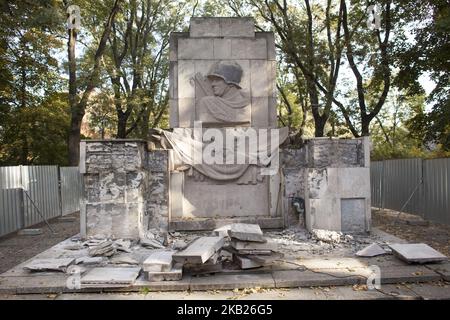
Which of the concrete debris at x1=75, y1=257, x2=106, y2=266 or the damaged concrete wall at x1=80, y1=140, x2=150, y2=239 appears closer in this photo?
the concrete debris at x1=75, y1=257, x2=106, y2=266

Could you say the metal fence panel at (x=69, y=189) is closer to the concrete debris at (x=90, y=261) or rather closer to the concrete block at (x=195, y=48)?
the concrete block at (x=195, y=48)

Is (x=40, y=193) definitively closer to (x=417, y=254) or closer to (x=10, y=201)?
(x=10, y=201)

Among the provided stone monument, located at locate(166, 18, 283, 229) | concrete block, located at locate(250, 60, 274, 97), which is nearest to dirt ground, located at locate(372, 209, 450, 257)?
stone monument, located at locate(166, 18, 283, 229)

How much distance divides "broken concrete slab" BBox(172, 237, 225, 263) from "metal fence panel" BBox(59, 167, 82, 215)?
9.89 m

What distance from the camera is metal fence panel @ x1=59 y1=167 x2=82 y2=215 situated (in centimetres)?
1470

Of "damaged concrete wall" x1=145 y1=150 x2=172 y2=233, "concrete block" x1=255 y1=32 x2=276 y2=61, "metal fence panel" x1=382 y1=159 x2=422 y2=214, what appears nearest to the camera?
"damaged concrete wall" x1=145 y1=150 x2=172 y2=233

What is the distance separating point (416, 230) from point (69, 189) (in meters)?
11.5

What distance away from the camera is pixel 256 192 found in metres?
9.32

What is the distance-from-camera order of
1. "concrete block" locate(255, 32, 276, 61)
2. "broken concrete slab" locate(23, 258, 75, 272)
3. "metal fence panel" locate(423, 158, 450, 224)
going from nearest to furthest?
"broken concrete slab" locate(23, 258, 75, 272), "concrete block" locate(255, 32, 276, 61), "metal fence panel" locate(423, 158, 450, 224)

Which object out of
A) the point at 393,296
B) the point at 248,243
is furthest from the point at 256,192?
the point at 393,296

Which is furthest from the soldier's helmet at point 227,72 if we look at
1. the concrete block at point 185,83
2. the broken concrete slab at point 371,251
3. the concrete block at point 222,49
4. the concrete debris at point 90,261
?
the concrete debris at point 90,261

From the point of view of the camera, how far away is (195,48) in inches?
386

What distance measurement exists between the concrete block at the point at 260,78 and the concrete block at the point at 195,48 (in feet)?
3.36

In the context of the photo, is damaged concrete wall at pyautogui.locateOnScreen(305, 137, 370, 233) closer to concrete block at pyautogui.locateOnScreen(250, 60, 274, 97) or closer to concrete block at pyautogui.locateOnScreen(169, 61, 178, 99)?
concrete block at pyautogui.locateOnScreen(250, 60, 274, 97)
